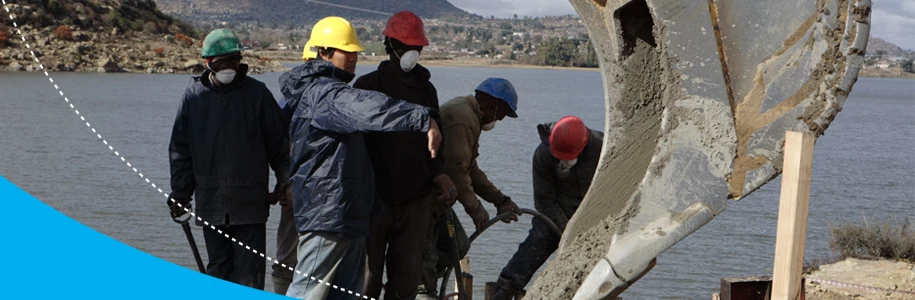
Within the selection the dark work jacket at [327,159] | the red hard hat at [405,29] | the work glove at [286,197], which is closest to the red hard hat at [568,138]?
the red hard hat at [405,29]

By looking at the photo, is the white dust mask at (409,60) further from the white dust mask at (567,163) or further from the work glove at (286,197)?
the white dust mask at (567,163)

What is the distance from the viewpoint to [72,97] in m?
27.3

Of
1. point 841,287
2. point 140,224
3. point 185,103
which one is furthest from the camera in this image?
point 140,224

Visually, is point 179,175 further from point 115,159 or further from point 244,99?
point 115,159

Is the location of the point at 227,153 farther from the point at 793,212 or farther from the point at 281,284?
the point at 793,212

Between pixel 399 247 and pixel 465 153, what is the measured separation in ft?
2.25

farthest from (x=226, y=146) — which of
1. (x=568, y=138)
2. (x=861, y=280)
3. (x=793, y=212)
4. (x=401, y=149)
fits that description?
(x=861, y=280)

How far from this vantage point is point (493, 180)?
15734 mm

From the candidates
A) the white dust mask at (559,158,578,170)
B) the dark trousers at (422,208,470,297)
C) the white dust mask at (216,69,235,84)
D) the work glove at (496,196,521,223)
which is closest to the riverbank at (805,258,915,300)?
the white dust mask at (559,158,578,170)

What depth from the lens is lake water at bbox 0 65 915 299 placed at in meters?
11.2

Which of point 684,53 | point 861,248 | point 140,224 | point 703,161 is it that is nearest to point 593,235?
point 703,161

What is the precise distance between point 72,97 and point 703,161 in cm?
2634

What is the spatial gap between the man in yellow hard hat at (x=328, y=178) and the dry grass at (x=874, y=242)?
7796 mm

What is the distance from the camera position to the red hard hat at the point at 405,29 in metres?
5.16
